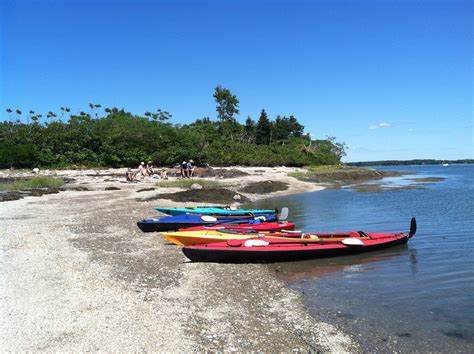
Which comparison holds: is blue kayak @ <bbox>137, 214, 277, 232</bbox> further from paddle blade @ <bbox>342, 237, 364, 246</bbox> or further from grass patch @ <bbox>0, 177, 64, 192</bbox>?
grass patch @ <bbox>0, 177, 64, 192</bbox>

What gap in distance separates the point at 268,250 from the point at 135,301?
4763 mm

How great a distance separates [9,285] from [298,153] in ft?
250

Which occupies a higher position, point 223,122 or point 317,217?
point 223,122

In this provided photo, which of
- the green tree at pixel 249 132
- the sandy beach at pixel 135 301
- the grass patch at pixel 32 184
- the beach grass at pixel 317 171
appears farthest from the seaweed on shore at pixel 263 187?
the green tree at pixel 249 132

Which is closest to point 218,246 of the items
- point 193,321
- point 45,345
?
point 193,321

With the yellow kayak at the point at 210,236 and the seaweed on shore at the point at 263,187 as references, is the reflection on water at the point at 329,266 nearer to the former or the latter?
the yellow kayak at the point at 210,236

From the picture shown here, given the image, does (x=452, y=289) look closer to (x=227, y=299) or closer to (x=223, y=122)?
(x=227, y=299)

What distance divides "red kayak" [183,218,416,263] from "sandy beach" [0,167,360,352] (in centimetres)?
32

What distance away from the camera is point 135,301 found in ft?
26.0

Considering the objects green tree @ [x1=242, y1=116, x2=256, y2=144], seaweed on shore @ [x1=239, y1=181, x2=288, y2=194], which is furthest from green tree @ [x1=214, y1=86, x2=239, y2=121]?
seaweed on shore @ [x1=239, y1=181, x2=288, y2=194]

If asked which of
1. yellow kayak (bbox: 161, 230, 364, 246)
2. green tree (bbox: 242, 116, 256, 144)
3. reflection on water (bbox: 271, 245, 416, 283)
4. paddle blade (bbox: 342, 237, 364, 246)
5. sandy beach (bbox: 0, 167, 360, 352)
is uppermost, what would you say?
green tree (bbox: 242, 116, 256, 144)

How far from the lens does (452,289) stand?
9.59 m

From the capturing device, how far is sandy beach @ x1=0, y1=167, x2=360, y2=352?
6328 mm

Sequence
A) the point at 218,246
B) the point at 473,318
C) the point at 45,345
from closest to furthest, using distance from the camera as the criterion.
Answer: the point at 45,345, the point at 473,318, the point at 218,246
